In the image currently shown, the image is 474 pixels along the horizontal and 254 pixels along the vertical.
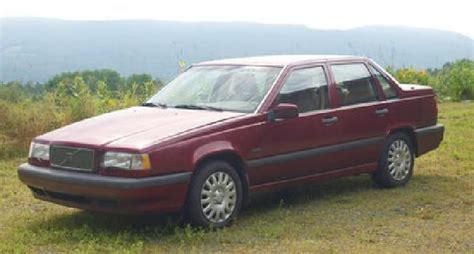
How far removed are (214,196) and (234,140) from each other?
20.5 inches

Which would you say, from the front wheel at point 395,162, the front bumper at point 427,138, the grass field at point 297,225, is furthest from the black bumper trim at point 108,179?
the front bumper at point 427,138

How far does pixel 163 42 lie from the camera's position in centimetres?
14762

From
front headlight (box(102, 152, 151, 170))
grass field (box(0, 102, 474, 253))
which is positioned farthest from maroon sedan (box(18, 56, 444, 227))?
grass field (box(0, 102, 474, 253))

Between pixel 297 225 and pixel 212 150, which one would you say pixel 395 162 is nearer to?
pixel 297 225

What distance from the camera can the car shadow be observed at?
6.78 meters

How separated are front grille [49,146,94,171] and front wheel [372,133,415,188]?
3.49 metres

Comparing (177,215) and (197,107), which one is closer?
(177,215)

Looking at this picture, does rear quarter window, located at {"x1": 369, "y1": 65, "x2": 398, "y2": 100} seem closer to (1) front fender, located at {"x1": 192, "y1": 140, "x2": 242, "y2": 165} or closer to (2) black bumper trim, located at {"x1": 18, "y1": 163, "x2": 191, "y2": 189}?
(1) front fender, located at {"x1": 192, "y1": 140, "x2": 242, "y2": 165}

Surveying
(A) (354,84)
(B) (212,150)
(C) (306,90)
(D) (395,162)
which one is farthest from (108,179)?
(D) (395,162)

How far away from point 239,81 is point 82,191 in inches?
79.8

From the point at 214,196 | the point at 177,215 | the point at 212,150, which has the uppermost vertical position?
the point at 212,150

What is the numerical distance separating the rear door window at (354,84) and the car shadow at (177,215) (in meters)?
1.04

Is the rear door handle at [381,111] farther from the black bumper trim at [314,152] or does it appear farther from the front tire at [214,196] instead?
the front tire at [214,196]

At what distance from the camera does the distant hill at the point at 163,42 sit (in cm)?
10110
